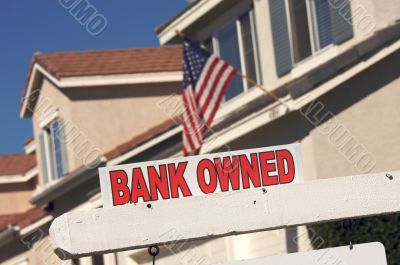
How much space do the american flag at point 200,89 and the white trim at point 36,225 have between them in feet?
28.5

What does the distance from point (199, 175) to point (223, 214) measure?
12.1 inches

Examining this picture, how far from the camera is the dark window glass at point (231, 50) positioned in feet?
66.2

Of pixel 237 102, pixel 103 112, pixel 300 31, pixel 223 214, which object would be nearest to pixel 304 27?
pixel 300 31

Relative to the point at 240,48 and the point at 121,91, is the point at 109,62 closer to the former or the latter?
the point at 121,91

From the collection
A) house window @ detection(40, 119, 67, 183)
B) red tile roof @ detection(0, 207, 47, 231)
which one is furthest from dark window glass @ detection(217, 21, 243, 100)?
red tile roof @ detection(0, 207, 47, 231)

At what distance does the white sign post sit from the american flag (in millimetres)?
9977

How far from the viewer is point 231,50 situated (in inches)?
811

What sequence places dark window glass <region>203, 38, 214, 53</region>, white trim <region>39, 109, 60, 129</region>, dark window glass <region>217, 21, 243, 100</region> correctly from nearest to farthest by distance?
dark window glass <region>217, 21, 243, 100</region> → dark window glass <region>203, 38, 214, 53</region> → white trim <region>39, 109, 60, 129</region>

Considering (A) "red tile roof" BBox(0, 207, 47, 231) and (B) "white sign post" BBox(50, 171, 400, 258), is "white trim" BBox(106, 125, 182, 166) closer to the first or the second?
(A) "red tile roof" BBox(0, 207, 47, 231)

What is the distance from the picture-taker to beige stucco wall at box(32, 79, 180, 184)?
1027 inches

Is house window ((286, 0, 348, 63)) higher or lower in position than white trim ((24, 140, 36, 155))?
lower

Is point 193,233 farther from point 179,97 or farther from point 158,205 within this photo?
point 179,97

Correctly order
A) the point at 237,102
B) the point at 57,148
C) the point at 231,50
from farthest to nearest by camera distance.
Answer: the point at 57,148, the point at 231,50, the point at 237,102

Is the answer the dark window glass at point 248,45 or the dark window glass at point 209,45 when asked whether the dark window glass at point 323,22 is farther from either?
the dark window glass at point 209,45
